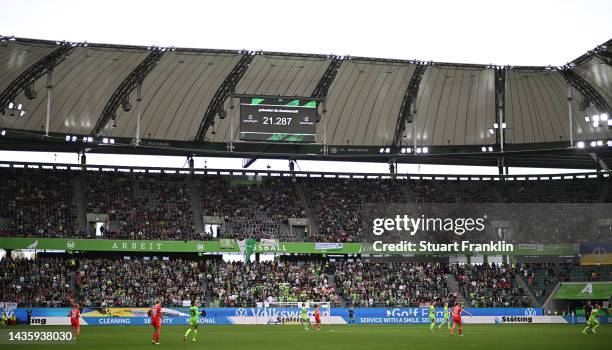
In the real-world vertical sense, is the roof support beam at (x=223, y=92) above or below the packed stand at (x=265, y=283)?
above

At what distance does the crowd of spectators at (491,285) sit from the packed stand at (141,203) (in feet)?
79.3

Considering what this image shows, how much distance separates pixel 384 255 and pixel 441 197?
10.8 meters

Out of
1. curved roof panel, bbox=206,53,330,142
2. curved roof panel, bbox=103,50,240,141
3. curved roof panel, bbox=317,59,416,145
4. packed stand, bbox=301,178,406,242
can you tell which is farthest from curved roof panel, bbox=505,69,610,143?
curved roof panel, bbox=103,50,240,141

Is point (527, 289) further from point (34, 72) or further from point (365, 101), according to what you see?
point (34, 72)

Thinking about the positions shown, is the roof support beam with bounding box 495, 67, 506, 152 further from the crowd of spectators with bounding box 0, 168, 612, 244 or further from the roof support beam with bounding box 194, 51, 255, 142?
the roof support beam with bounding box 194, 51, 255, 142

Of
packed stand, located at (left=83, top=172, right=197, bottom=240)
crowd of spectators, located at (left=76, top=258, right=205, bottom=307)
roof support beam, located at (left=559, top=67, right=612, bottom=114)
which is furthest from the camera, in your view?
packed stand, located at (left=83, top=172, right=197, bottom=240)

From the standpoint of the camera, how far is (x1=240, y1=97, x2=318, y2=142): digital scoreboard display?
6066cm

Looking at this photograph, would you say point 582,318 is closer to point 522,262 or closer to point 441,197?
point 522,262

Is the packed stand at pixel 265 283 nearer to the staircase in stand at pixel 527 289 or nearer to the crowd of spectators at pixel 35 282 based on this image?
the crowd of spectators at pixel 35 282

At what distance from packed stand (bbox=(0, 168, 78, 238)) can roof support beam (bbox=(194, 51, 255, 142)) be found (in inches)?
507

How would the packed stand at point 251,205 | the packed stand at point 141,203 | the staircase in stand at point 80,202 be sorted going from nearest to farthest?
the staircase in stand at point 80,202 < the packed stand at point 141,203 < the packed stand at point 251,205

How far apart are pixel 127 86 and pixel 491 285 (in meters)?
35.1

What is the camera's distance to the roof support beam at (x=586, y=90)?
61128 mm

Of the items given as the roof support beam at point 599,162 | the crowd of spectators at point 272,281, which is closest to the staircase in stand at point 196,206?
the crowd of spectators at point 272,281
